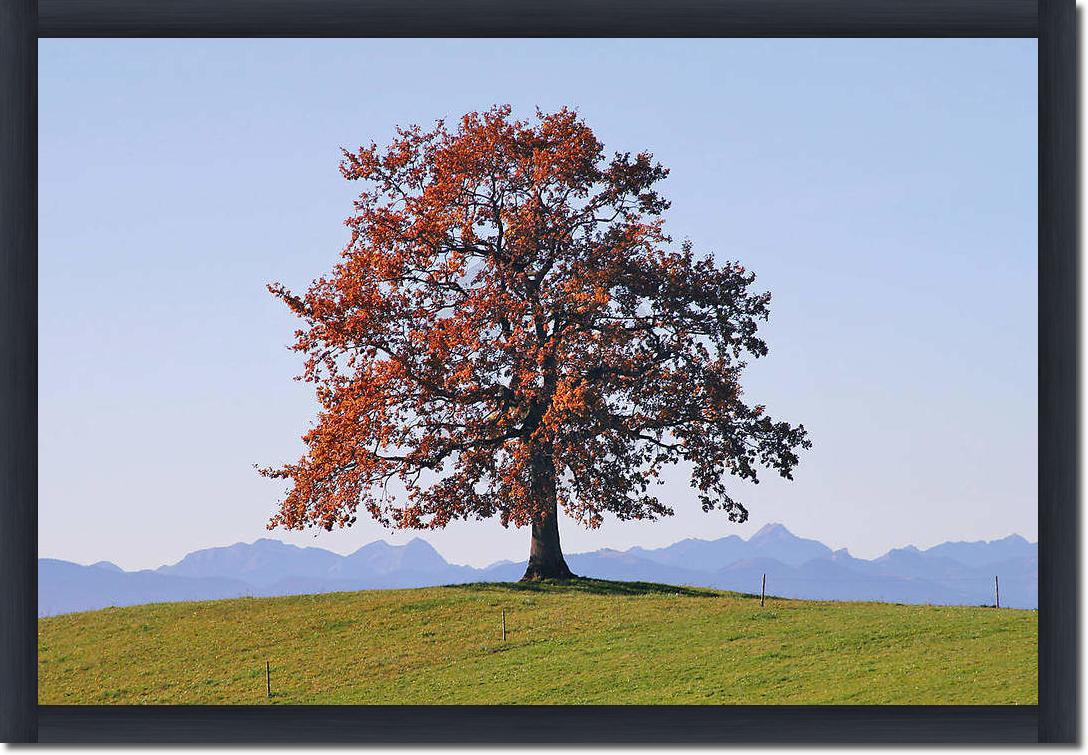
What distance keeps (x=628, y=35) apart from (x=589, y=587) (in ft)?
29.7

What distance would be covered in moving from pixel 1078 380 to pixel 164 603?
42.0 feet

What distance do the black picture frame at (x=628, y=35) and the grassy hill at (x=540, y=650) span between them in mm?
1855

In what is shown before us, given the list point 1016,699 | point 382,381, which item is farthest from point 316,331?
point 1016,699

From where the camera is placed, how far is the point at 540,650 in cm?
1430

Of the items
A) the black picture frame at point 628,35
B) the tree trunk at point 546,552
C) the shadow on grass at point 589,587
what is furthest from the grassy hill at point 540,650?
the black picture frame at point 628,35

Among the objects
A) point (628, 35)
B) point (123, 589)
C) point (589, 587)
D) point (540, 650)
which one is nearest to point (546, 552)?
point (589, 587)

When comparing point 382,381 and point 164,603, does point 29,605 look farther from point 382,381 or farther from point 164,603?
point 164,603

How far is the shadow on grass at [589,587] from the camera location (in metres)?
16.8

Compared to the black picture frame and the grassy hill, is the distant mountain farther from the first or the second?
the black picture frame

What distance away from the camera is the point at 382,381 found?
15.8 metres

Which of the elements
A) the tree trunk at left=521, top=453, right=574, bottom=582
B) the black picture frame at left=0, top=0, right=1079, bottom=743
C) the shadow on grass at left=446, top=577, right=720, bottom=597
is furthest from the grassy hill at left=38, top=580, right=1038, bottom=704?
the black picture frame at left=0, top=0, right=1079, bottom=743

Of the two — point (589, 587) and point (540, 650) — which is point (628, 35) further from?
point (589, 587)

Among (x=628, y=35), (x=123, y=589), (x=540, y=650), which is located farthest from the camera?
(x=123, y=589)

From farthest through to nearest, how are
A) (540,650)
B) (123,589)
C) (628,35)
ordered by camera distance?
(123,589), (540,650), (628,35)
